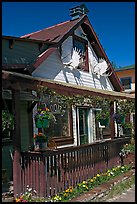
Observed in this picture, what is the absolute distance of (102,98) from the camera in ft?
30.8

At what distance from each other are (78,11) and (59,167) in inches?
386

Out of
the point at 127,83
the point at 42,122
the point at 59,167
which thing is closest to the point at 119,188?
the point at 59,167

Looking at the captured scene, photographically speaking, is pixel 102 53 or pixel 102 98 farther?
pixel 102 53

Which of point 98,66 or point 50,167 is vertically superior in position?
point 98,66

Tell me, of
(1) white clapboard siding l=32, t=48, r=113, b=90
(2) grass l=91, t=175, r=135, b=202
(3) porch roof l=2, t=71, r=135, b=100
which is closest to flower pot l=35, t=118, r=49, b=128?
(3) porch roof l=2, t=71, r=135, b=100

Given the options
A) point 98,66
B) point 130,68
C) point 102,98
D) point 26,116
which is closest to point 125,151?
point 102,98

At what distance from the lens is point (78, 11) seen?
14.0 metres

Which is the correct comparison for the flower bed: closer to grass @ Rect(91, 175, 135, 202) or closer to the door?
grass @ Rect(91, 175, 135, 202)

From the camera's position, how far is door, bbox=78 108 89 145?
12.4 m

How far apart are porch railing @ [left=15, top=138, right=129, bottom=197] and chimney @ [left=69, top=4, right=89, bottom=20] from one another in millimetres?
8119

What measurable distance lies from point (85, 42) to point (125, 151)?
6.26 meters

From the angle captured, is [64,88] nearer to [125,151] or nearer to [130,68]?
[125,151]

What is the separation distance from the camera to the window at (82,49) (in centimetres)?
1295

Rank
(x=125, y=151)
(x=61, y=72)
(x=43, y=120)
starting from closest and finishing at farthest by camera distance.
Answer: (x=43, y=120)
(x=125, y=151)
(x=61, y=72)
